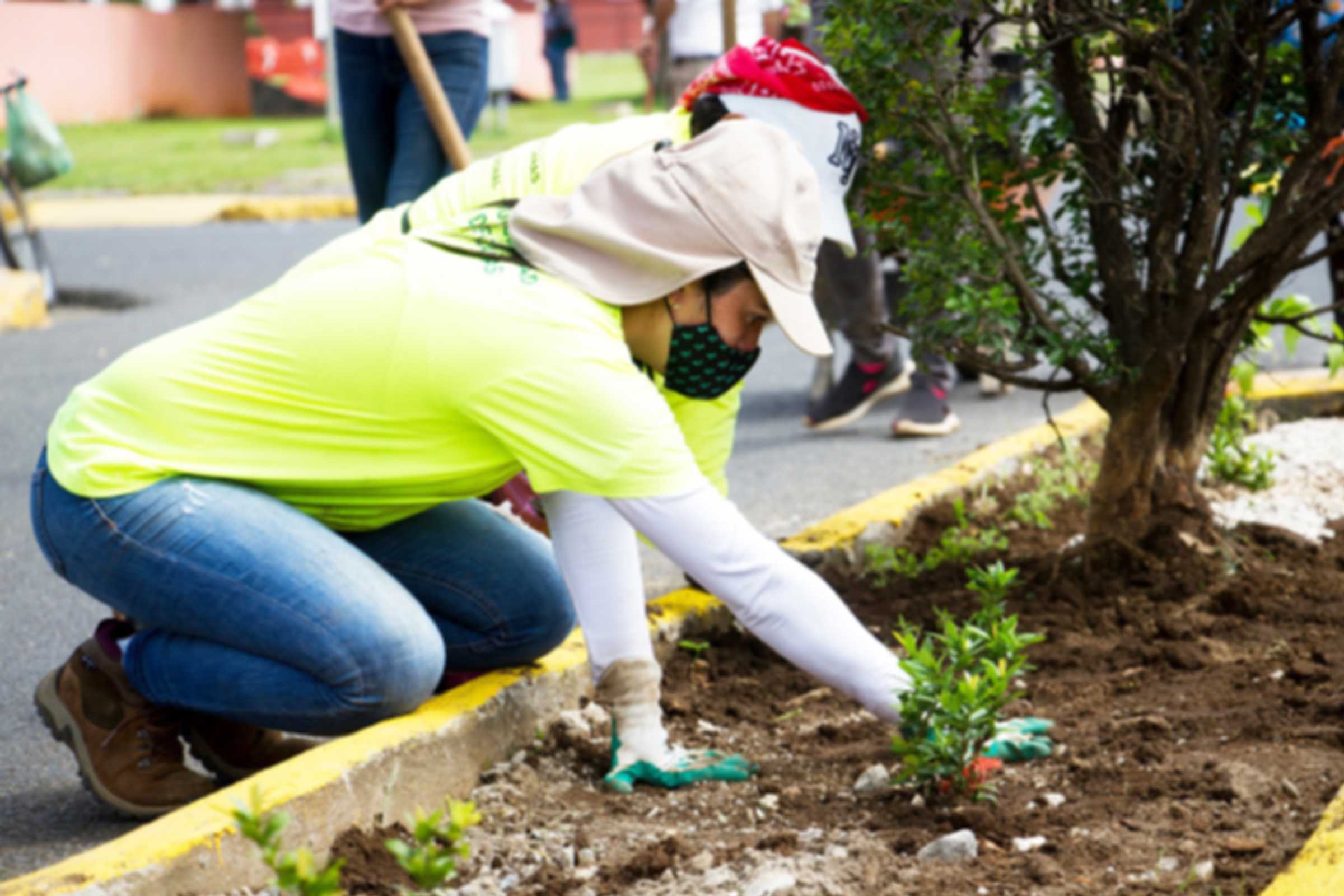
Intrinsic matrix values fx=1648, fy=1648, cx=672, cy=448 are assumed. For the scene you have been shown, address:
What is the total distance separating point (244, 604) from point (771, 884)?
3.34 feet

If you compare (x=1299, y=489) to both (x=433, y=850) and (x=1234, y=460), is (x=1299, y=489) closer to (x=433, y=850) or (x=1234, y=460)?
(x=1234, y=460)

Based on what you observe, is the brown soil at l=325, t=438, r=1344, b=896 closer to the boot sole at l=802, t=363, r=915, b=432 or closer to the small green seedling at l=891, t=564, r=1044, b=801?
the small green seedling at l=891, t=564, r=1044, b=801

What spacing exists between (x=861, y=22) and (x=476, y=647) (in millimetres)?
1489

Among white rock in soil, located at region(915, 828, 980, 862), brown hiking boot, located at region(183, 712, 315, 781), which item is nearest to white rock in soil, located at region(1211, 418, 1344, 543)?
white rock in soil, located at region(915, 828, 980, 862)

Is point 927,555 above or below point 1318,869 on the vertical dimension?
below

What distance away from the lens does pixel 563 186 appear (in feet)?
11.2

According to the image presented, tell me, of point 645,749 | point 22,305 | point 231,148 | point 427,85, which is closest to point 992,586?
point 645,749

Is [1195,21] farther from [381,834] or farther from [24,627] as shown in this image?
[24,627]

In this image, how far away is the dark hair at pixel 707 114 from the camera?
357 cm

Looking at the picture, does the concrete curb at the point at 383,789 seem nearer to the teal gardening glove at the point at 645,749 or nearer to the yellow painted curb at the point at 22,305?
the teal gardening glove at the point at 645,749

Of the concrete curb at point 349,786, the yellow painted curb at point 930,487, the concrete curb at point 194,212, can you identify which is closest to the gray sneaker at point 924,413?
the yellow painted curb at point 930,487

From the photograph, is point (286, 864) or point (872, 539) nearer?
point (286, 864)

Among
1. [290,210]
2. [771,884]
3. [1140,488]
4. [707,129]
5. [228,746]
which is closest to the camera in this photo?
[771,884]

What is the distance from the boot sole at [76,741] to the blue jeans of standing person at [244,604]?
134mm
